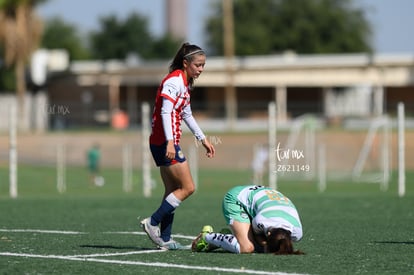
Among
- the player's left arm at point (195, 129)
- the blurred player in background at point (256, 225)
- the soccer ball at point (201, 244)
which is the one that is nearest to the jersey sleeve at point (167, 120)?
the player's left arm at point (195, 129)

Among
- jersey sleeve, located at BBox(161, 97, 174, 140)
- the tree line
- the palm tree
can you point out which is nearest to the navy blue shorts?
jersey sleeve, located at BBox(161, 97, 174, 140)

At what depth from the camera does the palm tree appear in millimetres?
58594

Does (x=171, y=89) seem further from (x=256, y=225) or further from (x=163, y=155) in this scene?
(x=256, y=225)

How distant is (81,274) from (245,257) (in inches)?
71.6

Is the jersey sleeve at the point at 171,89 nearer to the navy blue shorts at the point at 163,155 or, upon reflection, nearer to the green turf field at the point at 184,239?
the navy blue shorts at the point at 163,155

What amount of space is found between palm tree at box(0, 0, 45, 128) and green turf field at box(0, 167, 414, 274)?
38.2 metres

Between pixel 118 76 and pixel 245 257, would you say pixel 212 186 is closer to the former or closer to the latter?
pixel 245 257

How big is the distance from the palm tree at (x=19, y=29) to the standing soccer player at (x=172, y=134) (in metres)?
48.4

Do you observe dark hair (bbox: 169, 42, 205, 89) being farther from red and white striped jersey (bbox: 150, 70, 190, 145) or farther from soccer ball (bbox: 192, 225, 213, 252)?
soccer ball (bbox: 192, 225, 213, 252)

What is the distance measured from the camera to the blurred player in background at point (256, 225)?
33.7 ft

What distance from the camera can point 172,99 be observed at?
10945 millimetres

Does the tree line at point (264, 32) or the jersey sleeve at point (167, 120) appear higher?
the tree line at point (264, 32)

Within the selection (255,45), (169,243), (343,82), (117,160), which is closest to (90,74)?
(343,82)

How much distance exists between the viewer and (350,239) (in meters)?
12.4
